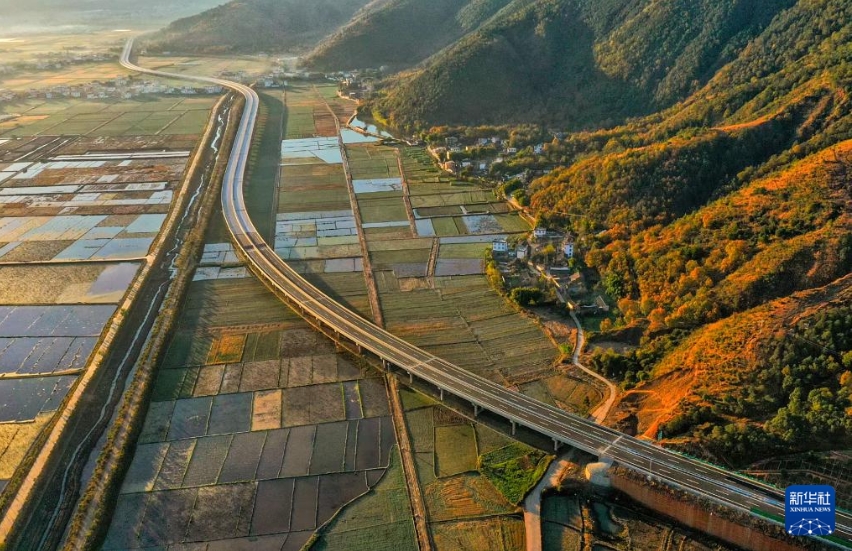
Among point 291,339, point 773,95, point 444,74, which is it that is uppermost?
point 444,74

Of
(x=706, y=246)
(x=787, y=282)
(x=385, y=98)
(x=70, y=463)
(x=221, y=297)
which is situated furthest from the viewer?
(x=385, y=98)

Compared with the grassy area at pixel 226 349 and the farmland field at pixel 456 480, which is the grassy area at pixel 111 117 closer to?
the grassy area at pixel 226 349

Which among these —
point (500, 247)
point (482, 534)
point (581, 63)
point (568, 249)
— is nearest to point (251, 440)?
point (482, 534)

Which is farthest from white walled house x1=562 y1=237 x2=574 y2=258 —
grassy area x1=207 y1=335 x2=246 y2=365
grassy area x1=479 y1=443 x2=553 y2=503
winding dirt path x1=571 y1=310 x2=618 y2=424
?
grassy area x1=207 y1=335 x2=246 y2=365

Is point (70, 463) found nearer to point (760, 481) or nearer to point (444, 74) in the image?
point (760, 481)

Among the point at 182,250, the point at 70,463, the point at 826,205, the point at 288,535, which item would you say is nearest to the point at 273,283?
the point at 182,250

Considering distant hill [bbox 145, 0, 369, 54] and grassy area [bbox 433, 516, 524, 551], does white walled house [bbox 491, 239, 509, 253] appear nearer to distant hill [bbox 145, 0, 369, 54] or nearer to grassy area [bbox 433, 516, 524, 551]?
grassy area [bbox 433, 516, 524, 551]

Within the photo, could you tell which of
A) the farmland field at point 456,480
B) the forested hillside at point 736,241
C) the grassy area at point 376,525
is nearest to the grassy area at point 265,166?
the forested hillside at point 736,241
